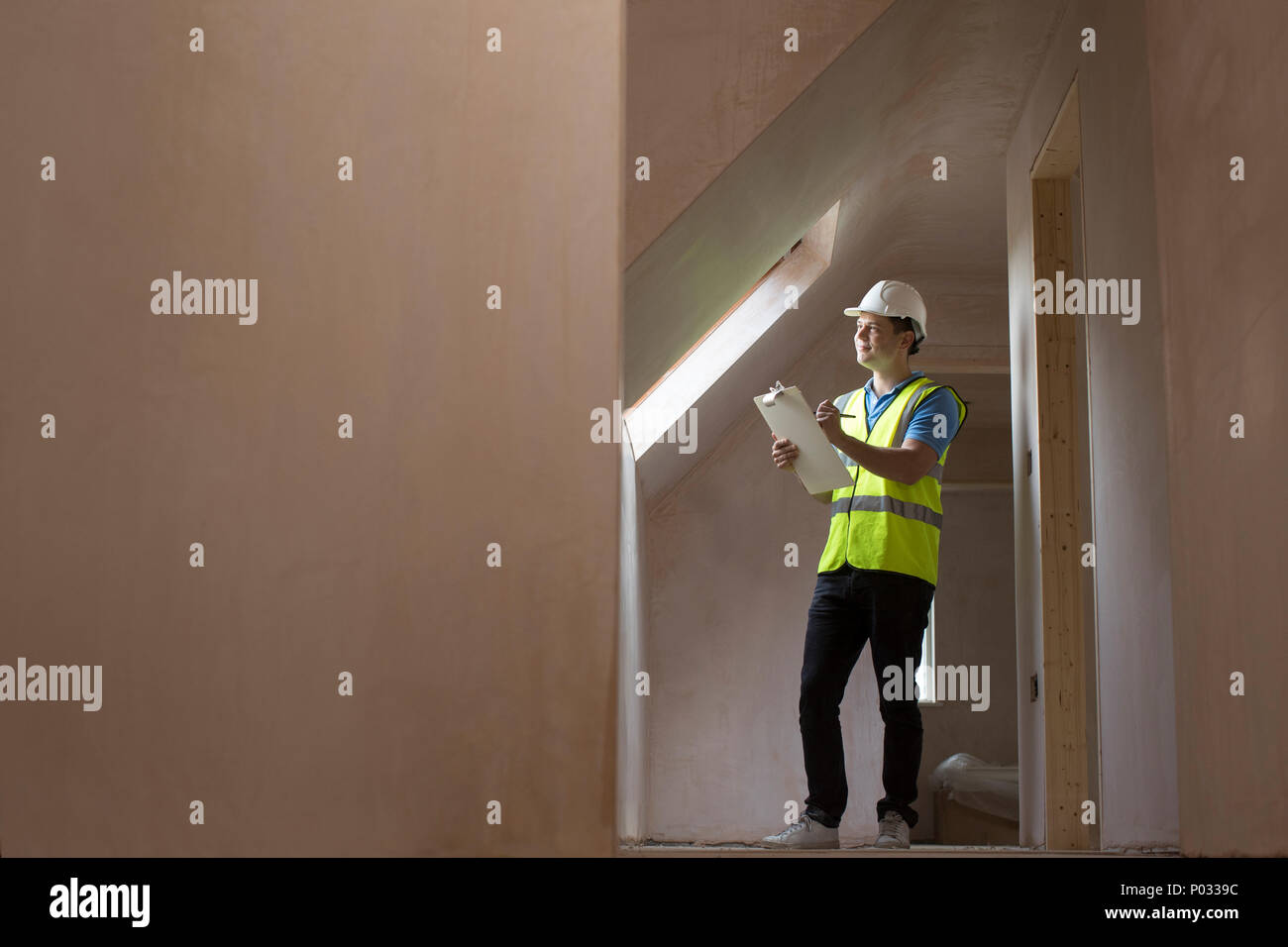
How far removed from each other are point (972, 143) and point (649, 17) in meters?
2.73

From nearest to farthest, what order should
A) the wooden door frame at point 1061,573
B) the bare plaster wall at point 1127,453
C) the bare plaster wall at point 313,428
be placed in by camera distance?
1. the bare plaster wall at point 313,428
2. the bare plaster wall at point 1127,453
3. the wooden door frame at point 1061,573

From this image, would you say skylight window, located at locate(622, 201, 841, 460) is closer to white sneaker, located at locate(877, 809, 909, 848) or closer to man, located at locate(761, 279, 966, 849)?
man, located at locate(761, 279, 966, 849)

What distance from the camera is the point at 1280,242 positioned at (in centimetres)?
211

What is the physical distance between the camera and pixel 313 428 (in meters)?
2.17

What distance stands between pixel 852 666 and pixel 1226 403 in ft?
3.69

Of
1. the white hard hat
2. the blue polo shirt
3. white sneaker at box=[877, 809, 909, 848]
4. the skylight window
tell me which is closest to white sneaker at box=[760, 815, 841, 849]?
white sneaker at box=[877, 809, 909, 848]

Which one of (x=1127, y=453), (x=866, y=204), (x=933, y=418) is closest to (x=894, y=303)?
(x=933, y=418)

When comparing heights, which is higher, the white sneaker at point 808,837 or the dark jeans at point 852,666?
the dark jeans at point 852,666

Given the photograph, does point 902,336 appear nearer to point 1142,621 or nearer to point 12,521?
point 1142,621

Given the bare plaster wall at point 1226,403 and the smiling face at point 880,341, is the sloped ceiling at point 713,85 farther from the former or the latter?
the bare plaster wall at point 1226,403

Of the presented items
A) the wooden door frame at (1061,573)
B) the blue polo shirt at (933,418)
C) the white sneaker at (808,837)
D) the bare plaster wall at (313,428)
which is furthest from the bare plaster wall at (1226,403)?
the wooden door frame at (1061,573)

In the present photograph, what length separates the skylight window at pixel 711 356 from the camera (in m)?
5.52

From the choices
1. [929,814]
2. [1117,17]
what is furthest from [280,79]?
[929,814]

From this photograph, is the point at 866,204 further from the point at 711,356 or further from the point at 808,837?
the point at 808,837
